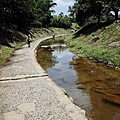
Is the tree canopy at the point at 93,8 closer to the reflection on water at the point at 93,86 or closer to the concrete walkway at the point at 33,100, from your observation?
the reflection on water at the point at 93,86

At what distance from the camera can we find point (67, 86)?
14594 millimetres

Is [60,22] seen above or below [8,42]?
above

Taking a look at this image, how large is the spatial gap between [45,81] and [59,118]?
5.68 m

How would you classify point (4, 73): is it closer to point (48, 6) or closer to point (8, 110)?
point (8, 110)

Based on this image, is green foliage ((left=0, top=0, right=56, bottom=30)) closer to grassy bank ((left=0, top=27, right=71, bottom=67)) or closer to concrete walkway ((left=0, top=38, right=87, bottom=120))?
grassy bank ((left=0, top=27, right=71, bottom=67))

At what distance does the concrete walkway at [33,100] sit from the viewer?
30.2 ft

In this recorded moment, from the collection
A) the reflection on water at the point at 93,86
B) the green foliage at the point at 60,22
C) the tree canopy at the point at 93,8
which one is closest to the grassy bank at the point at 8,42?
the reflection on water at the point at 93,86

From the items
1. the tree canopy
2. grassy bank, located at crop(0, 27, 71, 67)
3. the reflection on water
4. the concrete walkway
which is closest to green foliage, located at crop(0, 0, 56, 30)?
grassy bank, located at crop(0, 27, 71, 67)

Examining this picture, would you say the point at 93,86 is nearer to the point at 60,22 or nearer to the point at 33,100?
the point at 33,100

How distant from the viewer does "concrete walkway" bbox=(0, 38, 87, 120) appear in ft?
30.2

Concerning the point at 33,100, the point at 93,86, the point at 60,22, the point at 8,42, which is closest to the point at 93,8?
the point at 8,42

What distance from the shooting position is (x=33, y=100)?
10859mm

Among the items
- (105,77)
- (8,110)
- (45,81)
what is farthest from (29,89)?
(105,77)

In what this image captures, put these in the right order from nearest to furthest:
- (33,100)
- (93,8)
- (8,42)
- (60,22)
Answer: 1. (33,100)
2. (8,42)
3. (93,8)
4. (60,22)
